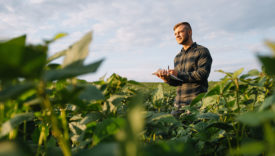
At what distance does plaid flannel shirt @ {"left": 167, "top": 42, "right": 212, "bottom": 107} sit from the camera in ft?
10.4

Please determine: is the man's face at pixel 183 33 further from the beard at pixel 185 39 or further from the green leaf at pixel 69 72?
the green leaf at pixel 69 72

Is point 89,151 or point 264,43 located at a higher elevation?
point 264,43

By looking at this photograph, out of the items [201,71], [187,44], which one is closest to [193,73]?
[201,71]

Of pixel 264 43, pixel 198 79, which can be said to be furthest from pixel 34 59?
pixel 198 79

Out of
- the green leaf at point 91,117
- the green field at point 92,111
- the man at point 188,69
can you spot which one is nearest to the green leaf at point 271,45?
the green field at point 92,111

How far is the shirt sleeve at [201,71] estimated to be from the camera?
10.3 ft

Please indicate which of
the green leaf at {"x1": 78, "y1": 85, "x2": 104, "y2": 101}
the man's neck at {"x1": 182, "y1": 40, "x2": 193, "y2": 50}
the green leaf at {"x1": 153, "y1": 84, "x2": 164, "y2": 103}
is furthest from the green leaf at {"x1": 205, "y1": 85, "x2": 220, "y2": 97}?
the man's neck at {"x1": 182, "y1": 40, "x2": 193, "y2": 50}

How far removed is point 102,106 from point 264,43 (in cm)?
40

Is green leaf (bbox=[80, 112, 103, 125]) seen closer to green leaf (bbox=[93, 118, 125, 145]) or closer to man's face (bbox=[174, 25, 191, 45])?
green leaf (bbox=[93, 118, 125, 145])

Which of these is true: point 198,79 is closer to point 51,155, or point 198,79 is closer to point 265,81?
point 265,81

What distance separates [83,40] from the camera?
1.31 feet

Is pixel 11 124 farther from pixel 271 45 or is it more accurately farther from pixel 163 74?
pixel 163 74

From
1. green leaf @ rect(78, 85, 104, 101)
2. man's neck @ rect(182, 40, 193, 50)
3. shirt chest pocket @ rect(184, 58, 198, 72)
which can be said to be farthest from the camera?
man's neck @ rect(182, 40, 193, 50)

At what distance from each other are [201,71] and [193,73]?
114 mm
